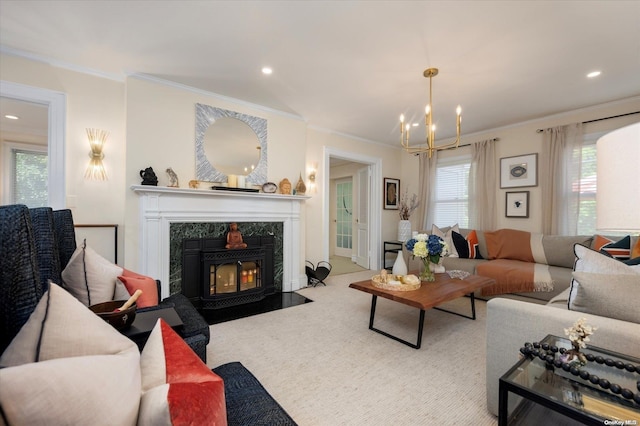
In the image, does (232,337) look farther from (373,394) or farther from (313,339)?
(373,394)

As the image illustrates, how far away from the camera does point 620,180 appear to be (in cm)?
80

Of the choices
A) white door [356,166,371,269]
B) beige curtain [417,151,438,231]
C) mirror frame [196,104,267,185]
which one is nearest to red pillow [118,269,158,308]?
mirror frame [196,104,267,185]

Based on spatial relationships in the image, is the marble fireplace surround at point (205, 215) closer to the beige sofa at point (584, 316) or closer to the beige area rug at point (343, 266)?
the beige area rug at point (343, 266)

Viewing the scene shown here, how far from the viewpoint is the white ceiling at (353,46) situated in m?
1.98

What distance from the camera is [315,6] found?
1942 millimetres

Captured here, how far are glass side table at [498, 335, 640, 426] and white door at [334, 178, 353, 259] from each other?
5636 millimetres

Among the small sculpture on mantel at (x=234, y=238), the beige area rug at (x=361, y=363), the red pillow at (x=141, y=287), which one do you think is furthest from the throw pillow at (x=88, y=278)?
the small sculpture on mantel at (x=234, y=238)

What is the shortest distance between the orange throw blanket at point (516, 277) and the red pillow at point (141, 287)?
3652mm

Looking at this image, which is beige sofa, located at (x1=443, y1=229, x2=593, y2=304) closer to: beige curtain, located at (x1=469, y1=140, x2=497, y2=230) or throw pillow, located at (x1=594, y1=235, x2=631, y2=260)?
throw pillow, located at (x1=594, y1=235, x2=631, y2=260)

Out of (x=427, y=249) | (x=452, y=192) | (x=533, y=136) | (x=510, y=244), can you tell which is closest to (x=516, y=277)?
(x=510, y=244)

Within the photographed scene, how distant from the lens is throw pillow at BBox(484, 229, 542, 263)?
12.4ft

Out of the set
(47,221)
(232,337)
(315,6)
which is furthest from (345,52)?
(232,337)

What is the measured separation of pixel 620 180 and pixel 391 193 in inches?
198

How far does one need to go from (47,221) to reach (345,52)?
8.06 ft
